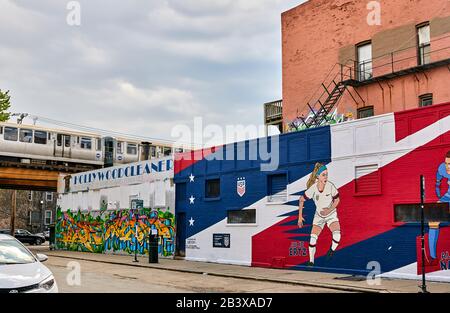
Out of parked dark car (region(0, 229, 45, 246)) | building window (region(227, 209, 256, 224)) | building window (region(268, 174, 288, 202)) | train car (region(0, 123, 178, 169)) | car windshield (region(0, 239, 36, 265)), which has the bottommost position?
parked dark car (region(0, 229, 45, 246))

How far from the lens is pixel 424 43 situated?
2442cm

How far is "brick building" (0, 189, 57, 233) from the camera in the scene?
68.7 m

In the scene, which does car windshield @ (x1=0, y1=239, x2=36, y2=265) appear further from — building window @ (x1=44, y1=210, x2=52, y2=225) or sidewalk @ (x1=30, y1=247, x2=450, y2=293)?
building window @ (x1=44, y1=210, x2=52, y2=225)

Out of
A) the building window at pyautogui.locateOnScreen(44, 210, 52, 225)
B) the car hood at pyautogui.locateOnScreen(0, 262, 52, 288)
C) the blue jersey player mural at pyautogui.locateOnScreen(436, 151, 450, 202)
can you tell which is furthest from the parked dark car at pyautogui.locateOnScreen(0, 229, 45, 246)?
the car hood at pyautogui.locateOnScreen(0, 262, 52, 288)

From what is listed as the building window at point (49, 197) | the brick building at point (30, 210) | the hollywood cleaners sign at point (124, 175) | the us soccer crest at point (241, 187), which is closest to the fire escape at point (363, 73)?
the us soccer crest at point (241, 187)

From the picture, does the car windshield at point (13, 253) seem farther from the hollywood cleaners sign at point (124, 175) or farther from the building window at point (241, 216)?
the hollywood cleaners sign at point (124, 175)

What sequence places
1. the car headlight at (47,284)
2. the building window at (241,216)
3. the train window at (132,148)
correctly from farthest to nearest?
the train window at (132,148) → the building window at (241,216) → the car headlight at (47,284)

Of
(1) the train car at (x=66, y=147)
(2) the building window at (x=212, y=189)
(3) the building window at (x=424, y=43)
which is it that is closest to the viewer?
(3) the building window at (x=424, y=43)

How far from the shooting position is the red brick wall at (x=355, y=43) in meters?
23.8

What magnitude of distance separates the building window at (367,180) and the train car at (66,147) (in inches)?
824

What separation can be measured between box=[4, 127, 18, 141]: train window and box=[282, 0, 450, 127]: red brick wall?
20.0 meters

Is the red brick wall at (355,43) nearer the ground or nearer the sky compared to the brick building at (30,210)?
nearer the sky

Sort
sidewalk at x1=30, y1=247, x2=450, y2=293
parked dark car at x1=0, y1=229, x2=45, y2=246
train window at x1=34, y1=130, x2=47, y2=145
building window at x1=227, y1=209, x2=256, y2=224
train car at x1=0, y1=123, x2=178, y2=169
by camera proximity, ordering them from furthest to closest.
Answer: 1. parked dark car at x1=0, y1=229, x2=45, y2=246
2. train window at x1=34, y1=130, x2=47, y2=145
3. train car at x1=0, y1=123, x2=178, y2=169
4. building window at x1=227, y1=209, x2=256, y2=224
5. sidewalk at x1=30, y1=247, x2=450, y2=293
